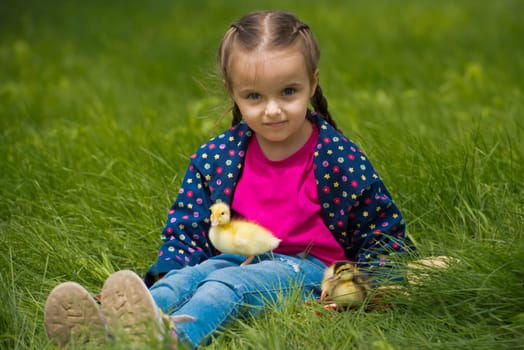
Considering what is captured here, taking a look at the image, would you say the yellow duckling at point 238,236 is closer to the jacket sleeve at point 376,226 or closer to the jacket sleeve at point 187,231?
the jacket sleeve at point 187,231

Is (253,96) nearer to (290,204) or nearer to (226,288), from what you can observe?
(290,204)

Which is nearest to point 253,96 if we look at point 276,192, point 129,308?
point 276,192

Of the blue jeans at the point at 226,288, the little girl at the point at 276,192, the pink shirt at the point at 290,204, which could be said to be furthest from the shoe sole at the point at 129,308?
the pink shirt at the point at 290,204

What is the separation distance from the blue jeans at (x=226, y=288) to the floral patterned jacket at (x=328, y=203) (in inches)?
5.5

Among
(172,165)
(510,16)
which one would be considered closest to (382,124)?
(172,165)

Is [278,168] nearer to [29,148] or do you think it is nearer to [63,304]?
[63,304]

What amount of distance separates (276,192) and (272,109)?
325mm

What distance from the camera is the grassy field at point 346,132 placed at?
2.70 meters

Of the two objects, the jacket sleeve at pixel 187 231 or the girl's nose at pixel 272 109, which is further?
the jacket sleeve at pixel 187 231

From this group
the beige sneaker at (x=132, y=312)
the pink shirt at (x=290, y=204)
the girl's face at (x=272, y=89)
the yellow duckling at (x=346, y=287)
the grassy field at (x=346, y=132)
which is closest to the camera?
the beige sneaker at (x=132, y=312)

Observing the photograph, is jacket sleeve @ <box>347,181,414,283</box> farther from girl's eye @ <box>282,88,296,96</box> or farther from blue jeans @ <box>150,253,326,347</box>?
girl's eye @ <box>282,88,296,96</box>

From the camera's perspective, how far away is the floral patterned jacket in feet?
10.2

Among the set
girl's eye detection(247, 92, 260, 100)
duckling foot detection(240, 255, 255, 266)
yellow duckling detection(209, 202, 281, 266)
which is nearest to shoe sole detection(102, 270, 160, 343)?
yellow duckling detection(209, 202, 281, 266)

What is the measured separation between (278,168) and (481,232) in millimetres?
805
